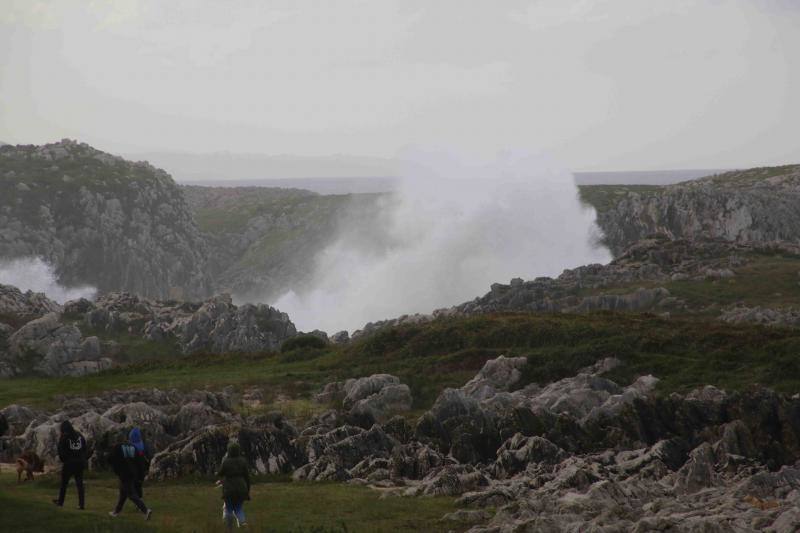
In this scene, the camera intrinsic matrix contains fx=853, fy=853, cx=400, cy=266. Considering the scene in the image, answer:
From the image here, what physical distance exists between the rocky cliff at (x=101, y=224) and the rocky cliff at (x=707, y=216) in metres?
81.0

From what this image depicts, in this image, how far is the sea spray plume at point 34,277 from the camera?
5433 inches

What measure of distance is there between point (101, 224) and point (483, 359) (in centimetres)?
11077

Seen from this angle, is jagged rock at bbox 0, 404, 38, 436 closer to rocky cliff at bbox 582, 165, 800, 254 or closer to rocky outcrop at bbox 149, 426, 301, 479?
rocky outcrop at bbox 149, 426, 301, 479

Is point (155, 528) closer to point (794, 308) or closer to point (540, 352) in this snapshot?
point (540, 352)

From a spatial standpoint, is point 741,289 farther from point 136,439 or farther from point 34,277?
point 34,277

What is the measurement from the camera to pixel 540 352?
57.2 metres

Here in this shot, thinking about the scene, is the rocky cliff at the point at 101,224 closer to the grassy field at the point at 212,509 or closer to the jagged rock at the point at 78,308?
the jagged rock at the point at 78,308

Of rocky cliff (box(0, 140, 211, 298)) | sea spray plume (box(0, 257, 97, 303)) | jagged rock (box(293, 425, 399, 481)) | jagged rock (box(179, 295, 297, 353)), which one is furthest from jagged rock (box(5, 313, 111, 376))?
rocky cliff (box(0, 140, 211, 298))

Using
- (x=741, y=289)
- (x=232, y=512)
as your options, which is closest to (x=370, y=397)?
(x=232, y=512)

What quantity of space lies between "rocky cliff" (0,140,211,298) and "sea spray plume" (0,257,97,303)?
132cm

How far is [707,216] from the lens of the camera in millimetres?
136875

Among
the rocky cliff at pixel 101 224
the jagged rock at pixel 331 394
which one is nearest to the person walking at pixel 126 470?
the jagged rock at pixel 331 394

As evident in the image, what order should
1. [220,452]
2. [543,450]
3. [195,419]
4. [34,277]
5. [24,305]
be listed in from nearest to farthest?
[543,450] < [220,452] < [195,419] < [24,305] < [34,277]

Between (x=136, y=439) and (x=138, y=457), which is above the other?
(x=136, y=439)
